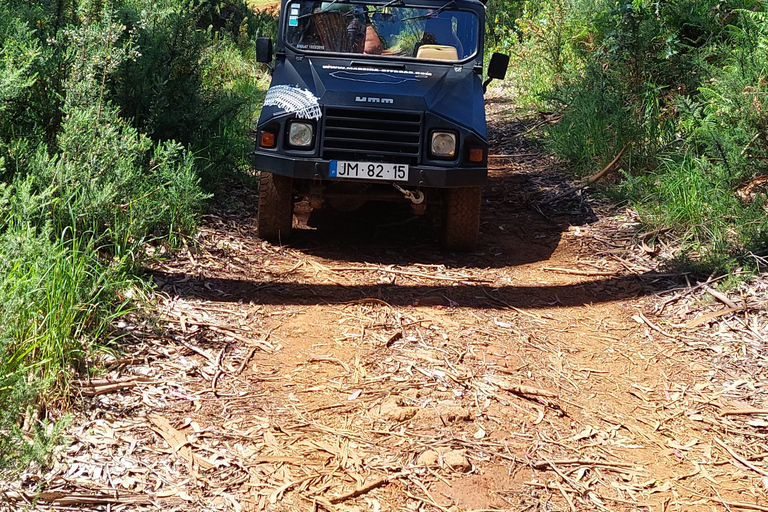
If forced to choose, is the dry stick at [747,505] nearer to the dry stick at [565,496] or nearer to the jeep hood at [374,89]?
the dry stick at [565,496]

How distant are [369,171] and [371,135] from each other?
0.24 m

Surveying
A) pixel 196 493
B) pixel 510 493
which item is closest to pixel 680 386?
pixel 510 493

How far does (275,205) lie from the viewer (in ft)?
18.7

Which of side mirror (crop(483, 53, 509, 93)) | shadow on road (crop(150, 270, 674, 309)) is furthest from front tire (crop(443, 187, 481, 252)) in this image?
side mirror (crop(483, 53, 509, 93))

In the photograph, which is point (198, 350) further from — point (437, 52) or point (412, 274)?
point (437, 52)

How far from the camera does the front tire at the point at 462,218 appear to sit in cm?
574

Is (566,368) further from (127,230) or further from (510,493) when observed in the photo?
(127,230)

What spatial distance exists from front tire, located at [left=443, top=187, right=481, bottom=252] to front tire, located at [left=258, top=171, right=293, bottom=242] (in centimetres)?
113

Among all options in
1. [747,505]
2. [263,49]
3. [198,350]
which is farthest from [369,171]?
[747,505]

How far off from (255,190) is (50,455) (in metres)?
4.42

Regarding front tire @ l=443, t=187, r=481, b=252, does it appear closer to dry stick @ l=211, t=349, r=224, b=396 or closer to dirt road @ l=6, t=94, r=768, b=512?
dirt road @ l=6, t=94, r=768, b=512

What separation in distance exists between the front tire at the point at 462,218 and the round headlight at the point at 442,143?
0.36 meters

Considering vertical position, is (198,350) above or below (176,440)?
above

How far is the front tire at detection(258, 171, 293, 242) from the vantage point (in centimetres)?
566
